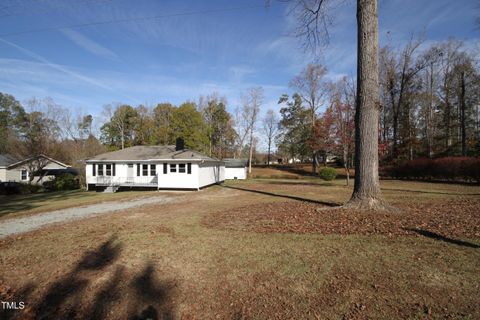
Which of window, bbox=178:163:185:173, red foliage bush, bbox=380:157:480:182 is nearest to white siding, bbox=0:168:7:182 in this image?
window, bbox=178:163:185:173

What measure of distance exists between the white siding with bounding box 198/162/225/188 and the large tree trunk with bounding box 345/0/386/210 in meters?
13.7

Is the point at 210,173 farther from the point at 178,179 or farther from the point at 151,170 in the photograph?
the point at 151,170

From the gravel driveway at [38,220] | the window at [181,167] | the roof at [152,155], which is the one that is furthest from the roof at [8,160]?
the gravel driveway at [38,220]

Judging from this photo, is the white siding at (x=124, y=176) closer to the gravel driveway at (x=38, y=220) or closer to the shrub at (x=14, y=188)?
the shrub at (x=14, y=188)

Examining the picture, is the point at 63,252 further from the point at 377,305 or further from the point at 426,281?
the point at 426,281

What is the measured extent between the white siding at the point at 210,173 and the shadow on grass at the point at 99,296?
1522 cm

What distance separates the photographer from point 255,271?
3938 mm

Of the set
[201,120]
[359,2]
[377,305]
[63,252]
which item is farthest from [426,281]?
[201,120]

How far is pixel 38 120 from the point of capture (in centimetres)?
4094

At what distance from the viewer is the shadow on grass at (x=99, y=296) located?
10.4 ft

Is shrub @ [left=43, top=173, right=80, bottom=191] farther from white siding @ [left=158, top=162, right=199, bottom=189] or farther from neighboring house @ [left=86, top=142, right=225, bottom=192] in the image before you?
white siding @ [left=158, top=162, right=199, bottom=189]

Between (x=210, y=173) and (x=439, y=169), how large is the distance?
2162 cm

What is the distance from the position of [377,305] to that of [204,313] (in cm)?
218

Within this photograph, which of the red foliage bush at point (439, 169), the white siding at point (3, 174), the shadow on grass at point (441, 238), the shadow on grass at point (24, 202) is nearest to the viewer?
the shadow on grass at point (441, 238)
